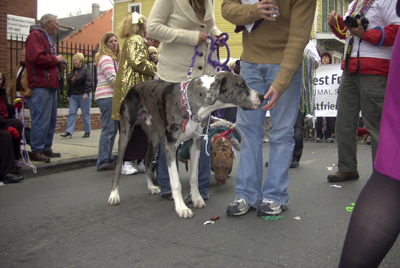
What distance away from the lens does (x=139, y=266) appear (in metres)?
2.42

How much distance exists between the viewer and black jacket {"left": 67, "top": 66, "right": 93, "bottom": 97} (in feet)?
34.0

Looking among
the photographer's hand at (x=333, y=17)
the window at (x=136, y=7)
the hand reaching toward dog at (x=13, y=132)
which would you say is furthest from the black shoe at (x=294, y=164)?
the window at (x=136, y=7)

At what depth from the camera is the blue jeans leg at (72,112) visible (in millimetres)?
10031

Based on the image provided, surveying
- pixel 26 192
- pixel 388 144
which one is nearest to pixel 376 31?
pixel 388 144

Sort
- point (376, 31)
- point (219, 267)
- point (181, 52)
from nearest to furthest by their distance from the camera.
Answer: point (219, 267), point (181, 52), point (376, 31)

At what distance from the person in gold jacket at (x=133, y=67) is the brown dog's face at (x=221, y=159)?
896 mm

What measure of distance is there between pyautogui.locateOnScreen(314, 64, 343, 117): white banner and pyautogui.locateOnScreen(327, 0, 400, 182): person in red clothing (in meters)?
6.60

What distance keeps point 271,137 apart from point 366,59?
1811mm

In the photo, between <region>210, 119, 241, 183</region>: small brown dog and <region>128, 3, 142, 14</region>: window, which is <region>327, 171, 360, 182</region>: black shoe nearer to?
<region>210, 119, 241, 183</region>: small brown dog

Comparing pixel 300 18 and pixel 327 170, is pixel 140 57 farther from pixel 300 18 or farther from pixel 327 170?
pixel 327 170

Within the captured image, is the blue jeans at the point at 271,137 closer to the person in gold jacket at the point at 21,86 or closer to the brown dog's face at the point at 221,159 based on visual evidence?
the brown dog's face at the point at 221,159

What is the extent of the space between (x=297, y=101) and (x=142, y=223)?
1.79 m

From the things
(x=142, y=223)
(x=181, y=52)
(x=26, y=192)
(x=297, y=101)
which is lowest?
(x=26, y=192)

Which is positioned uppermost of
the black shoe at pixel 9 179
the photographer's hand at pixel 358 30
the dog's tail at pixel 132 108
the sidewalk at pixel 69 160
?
the photographer's hand at pixel 358 30
